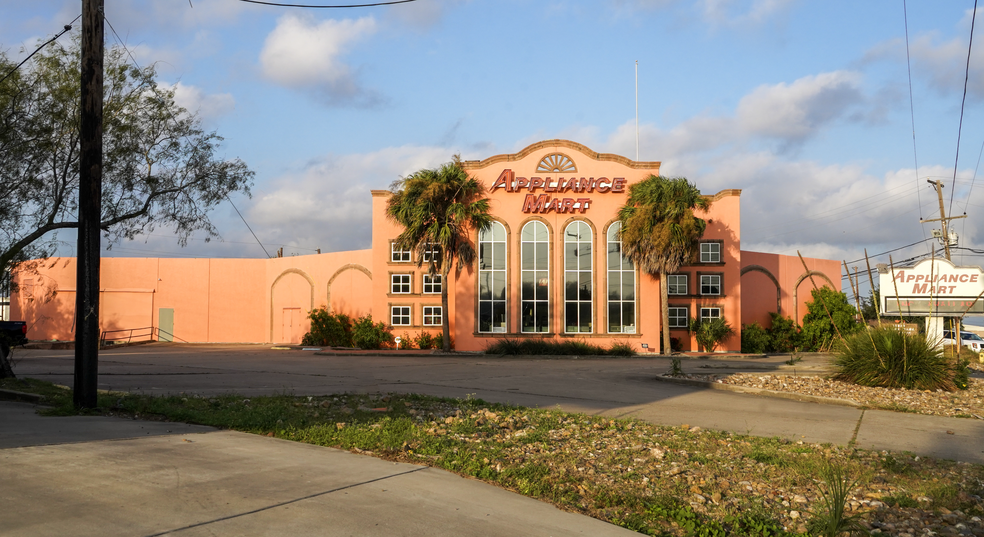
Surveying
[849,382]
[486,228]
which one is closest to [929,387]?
[849,382]

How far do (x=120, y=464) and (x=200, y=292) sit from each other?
120 feet

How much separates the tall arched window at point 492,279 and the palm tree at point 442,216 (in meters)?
0.88

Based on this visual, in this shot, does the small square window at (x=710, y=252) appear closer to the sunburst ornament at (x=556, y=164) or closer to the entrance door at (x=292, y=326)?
the sunburst ornament at (x=556, y=164)

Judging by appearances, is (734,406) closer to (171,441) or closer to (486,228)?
(171,441)

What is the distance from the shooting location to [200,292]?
1623 inches

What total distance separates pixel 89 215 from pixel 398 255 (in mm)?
25441

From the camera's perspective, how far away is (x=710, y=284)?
35.8m

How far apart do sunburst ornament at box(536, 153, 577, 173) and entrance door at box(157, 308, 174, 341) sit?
74.3 feet

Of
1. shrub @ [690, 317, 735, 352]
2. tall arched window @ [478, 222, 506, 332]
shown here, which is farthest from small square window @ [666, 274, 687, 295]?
tall arched window @ [478, 222, 506, 332]

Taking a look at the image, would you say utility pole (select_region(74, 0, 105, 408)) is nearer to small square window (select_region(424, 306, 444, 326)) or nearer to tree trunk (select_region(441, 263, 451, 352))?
tree trunk (select_region(441, 263, 451, 352))

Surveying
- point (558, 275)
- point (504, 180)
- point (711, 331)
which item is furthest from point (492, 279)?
point (711, 331)

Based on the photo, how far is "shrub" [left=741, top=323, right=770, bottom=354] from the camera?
35.8 meters

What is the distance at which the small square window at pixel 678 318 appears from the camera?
118ft

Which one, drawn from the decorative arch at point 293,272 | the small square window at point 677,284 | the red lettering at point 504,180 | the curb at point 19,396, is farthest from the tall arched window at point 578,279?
the curb at point 19,396
